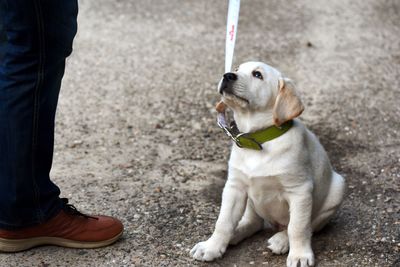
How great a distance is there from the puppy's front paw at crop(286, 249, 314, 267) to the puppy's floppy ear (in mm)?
651

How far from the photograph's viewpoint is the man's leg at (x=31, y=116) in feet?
10.6

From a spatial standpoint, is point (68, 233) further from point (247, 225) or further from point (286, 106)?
point (286, 106)

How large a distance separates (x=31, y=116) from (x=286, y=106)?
120 cm

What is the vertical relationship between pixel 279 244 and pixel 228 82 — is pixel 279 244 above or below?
below

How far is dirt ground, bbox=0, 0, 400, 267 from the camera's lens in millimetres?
3908

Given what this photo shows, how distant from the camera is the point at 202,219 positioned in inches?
164

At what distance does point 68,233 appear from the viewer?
3.69 metres

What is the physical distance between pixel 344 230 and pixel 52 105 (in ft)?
5.67

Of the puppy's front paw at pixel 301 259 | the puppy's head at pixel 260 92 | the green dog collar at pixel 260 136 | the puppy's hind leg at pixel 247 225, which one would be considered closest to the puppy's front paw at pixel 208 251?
the puppy's hind leg at pixel 247 225

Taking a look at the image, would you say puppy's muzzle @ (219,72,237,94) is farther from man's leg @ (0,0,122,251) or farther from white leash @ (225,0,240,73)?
man's leg @ (0,0,122,251)

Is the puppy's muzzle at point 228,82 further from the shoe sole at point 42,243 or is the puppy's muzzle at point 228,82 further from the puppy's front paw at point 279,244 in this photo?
the shoe sole at point 42,243

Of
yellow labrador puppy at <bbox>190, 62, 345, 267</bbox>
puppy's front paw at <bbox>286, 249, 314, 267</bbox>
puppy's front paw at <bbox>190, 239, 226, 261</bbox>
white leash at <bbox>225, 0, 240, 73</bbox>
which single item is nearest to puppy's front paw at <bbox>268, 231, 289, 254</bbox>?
yellow labrador puppy at <bbox>190, 62, 345, 267</bbox>

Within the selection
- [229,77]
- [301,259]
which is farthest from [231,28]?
[301,259]

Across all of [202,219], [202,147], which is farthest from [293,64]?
[202,219]
